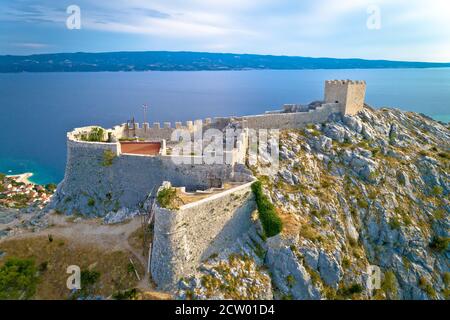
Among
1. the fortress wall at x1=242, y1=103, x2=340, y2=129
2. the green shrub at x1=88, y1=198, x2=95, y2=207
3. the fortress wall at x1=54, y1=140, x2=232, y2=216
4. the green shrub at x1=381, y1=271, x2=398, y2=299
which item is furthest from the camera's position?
the fortress wall at x1=242, y1=103, x2=340, y2=129

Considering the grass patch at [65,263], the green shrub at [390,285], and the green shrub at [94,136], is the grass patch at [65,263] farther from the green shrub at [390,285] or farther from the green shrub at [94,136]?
the green shrub at [390,285]

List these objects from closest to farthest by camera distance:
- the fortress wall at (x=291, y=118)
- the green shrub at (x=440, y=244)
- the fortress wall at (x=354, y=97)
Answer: the green shrub at (x=440, y=244)
the fortress wall at (x=291, y=118)
the fortress wall at (x=354, y=97)

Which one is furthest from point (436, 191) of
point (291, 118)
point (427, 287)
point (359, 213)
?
point (291, 118)

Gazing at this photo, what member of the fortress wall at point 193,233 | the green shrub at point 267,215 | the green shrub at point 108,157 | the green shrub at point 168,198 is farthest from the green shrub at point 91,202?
the green shrub at point 267,215

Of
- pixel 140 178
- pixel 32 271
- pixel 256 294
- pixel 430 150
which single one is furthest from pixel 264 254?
pixel 430 150

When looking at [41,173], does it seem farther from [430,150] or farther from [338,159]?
[430,150]

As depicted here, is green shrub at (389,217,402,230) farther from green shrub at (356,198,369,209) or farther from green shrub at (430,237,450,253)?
green shrub at (430,237,450,253)

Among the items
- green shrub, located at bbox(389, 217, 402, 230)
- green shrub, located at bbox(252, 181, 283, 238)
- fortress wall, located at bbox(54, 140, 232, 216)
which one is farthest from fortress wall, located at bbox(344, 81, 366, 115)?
fortress wall, located at bbox(54, 140, 232, 216)
